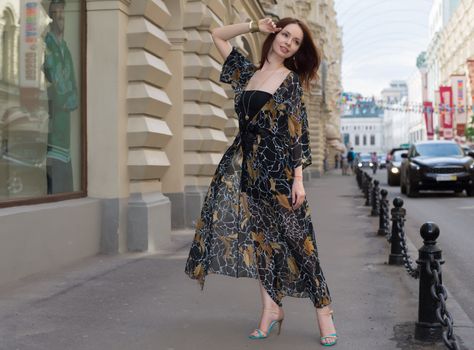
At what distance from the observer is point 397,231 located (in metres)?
7.60

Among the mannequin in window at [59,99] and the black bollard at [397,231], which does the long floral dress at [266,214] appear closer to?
the black bollard at [397,231]

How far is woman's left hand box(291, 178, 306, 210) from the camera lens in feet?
14.1

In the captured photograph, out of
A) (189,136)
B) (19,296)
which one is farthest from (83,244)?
(189,136)

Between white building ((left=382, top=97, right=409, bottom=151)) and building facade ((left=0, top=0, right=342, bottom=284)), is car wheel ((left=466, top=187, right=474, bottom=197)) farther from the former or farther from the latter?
white building ((left=382, top=97, right=409, bottom=151))

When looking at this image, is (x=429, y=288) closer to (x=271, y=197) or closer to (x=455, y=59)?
(x=271, y=197)

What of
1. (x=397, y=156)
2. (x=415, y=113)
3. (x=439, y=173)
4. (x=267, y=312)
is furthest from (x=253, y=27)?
(x=415, y=113)

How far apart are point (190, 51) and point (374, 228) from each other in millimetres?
4134

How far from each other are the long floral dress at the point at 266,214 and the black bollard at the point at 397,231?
3.30 metres

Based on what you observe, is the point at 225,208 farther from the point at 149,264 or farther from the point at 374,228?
the point at 374,228

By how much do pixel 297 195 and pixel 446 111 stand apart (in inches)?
2995

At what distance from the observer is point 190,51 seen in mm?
11672

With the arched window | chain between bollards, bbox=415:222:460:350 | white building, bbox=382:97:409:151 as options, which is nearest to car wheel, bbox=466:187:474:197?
the arched window

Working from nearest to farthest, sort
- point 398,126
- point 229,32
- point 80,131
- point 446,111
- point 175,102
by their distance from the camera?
point 229,32 < point 80,131 < point 175,102 < point 446,111 < point 398,126

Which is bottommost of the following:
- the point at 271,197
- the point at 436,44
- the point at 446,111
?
the point at 271,197
